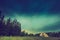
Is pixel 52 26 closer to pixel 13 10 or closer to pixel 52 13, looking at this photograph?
pixel 52 13

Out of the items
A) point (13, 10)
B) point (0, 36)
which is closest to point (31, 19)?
point (13, 10)

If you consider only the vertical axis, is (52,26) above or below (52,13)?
below

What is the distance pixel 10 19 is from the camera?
94.9 inches

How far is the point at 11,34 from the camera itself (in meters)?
2.38

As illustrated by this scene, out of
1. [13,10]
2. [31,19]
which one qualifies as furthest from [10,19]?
[31,19]

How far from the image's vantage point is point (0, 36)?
7.62ft

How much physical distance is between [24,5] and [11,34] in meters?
0.42

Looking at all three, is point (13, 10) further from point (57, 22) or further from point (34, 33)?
point (57, 22)

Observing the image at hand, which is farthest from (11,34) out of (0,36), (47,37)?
(47,37)

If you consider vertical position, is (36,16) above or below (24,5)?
below

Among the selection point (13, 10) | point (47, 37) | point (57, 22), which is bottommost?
point (47, 37)

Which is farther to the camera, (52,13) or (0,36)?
(52,13)

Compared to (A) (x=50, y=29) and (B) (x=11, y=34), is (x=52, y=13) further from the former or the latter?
(B) (x=11, y=34)

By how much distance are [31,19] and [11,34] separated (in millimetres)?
328
